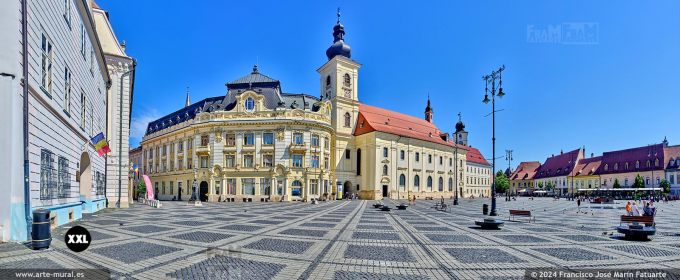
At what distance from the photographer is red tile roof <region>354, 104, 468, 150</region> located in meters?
63.7

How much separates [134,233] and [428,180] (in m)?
64.5

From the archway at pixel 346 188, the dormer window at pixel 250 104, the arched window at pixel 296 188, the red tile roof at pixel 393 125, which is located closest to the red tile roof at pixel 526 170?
the red tile roof at pixel 393 125

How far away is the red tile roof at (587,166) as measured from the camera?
329 feet

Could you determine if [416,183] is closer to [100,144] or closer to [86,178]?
[86,178]

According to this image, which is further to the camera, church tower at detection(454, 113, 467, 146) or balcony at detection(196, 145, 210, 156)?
church tower at detection(454, 113, 467, 146)

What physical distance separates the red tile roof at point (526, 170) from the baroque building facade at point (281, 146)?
2972 inches

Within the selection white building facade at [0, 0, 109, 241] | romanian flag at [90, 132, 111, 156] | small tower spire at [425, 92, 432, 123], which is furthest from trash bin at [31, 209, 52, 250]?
small tower spire at [425, 92, 432, 123]

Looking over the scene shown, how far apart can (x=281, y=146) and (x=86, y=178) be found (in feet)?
91.3

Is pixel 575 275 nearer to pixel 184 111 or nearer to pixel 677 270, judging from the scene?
pixel 677 270

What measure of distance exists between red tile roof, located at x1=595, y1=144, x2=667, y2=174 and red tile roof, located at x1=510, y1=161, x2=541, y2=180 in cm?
2664

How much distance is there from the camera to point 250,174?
1892 inches

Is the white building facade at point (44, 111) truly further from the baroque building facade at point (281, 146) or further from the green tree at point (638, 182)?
the green tree at point (638, 182)

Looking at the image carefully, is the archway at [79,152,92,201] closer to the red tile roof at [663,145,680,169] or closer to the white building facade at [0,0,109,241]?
the white building facade at [0,0,109,241]

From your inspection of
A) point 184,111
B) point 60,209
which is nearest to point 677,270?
point 60,209
